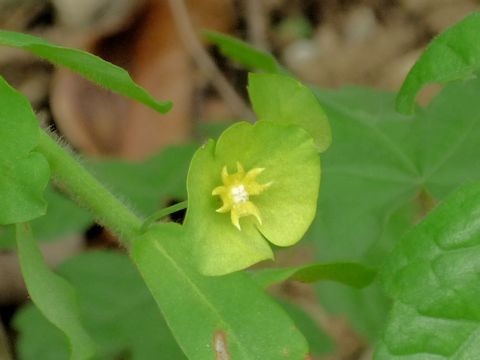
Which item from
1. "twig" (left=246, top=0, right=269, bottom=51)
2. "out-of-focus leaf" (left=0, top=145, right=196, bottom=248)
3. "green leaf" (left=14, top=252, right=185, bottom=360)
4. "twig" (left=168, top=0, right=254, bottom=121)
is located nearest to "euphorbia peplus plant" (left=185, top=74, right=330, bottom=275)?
"green leaf" (left=14, top=252, right=185, bottom=360)

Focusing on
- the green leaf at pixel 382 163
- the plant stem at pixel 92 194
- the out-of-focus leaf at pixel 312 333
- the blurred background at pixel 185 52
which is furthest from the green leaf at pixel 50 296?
the blurred background at pixel 185 52

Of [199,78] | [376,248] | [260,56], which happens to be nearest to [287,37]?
[199,78]

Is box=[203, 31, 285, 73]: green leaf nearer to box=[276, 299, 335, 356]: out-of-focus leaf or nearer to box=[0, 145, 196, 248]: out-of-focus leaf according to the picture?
box=[0, 145, 196, 248]: out-of-focus leaf

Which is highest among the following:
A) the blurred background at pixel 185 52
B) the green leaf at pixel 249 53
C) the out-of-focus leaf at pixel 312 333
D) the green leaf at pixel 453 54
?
the blurred background at pixel 185 52

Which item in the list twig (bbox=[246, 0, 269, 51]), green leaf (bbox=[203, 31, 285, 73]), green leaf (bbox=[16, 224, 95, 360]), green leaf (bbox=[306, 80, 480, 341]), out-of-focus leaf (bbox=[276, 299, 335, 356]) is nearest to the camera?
green leaf (bbox=[16, 224, 95, 360])

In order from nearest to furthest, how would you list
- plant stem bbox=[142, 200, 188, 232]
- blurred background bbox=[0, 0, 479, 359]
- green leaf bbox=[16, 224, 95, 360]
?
plant stem bbox=[142, 200, 188, 232]
green leaf bbox=[16, 224, 95, 360]
blurred background bbox=[0, 0, 479, 359]

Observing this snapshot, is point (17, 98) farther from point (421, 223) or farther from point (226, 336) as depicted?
point (421, 223)

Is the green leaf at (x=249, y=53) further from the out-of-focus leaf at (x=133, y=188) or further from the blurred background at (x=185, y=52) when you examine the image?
the blurred background at (x=185, y=52)
